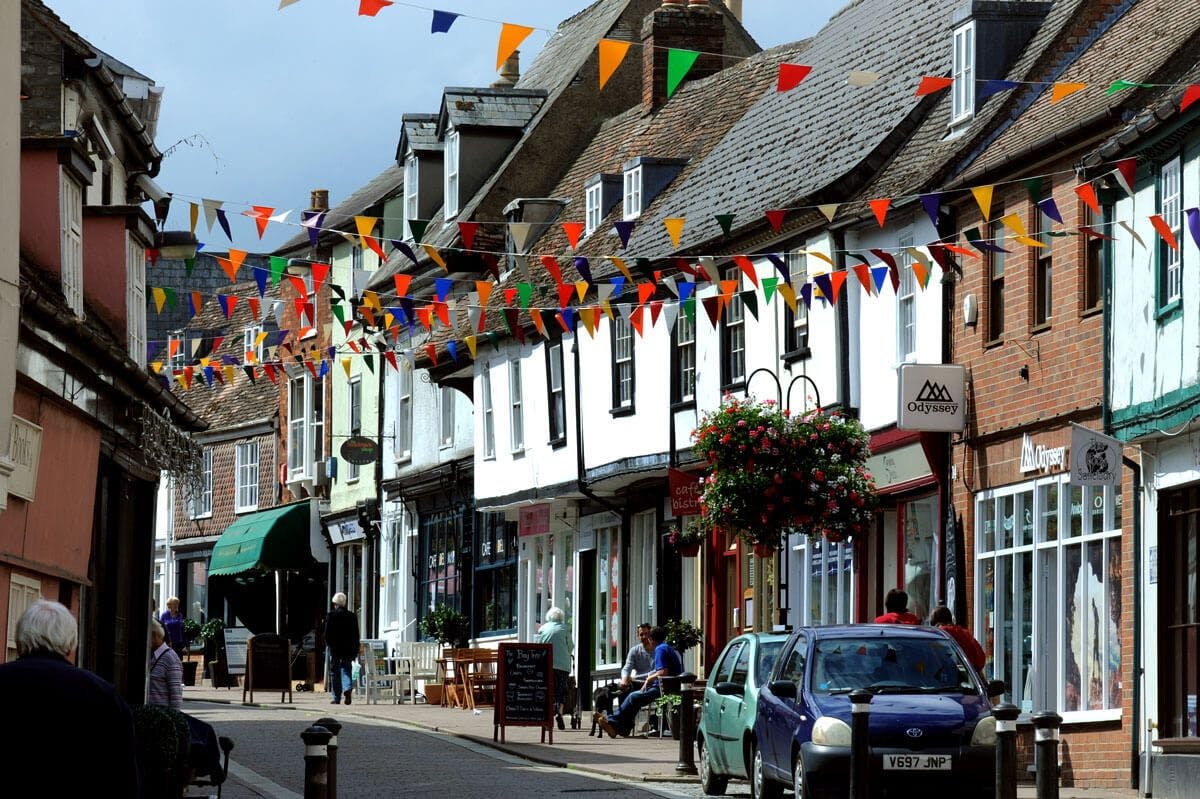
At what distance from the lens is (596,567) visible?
3741cm

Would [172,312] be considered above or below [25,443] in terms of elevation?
above

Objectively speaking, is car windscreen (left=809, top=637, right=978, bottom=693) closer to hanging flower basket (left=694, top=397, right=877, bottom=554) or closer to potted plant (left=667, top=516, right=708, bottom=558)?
hanging flower basket (left=694, top=397, right=877, bottom=554)

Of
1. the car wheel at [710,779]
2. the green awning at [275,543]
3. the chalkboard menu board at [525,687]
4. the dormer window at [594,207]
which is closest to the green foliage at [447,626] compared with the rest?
the dormer window at [594,207]

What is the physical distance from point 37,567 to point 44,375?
1.53m

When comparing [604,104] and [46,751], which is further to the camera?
[604,104]

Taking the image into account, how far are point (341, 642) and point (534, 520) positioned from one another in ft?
15.8

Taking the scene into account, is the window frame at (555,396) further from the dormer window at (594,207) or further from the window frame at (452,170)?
the window frame at (452,170)

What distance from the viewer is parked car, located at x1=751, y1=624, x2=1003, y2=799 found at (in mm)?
16469

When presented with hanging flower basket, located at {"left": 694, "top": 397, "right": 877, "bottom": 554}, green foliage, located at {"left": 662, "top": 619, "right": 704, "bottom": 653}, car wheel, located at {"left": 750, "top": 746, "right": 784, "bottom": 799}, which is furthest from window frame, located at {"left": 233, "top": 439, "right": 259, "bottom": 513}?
car wheel, located at {"left": 750, "top": 746, "right": 784, "bottom": 799}

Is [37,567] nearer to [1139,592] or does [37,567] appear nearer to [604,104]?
[1139,592]

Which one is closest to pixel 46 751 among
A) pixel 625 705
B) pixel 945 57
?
pixel 625 705

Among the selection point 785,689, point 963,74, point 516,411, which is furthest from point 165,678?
point 516,411

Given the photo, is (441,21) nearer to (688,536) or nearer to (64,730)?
(64,730)

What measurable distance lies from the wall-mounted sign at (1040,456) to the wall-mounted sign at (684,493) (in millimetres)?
6566
